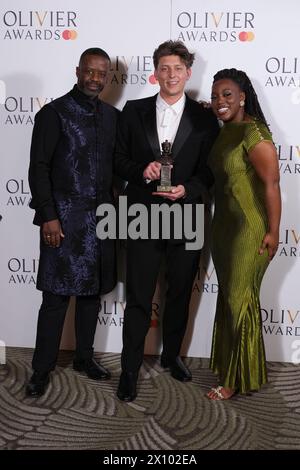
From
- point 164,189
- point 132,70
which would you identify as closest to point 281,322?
point 164,189

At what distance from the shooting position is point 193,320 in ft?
10.5

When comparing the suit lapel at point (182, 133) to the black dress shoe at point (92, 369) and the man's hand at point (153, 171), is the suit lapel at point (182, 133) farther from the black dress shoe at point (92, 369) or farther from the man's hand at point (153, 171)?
the black dress shoe at point (92, 369)

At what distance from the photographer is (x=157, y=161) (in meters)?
2.51

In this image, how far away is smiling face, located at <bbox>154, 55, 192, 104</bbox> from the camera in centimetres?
251

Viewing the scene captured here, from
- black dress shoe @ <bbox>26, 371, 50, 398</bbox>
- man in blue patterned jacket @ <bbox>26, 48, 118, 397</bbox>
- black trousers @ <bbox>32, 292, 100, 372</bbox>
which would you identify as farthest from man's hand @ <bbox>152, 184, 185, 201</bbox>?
black dress shoe @ <bbox>26, 371, 50, 398</bbox>

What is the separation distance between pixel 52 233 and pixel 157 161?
0.61 meters

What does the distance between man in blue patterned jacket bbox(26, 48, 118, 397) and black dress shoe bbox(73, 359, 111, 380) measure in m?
0.23

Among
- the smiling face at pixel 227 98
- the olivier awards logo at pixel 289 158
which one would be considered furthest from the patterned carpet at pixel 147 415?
the smiling face at pixel 227 98

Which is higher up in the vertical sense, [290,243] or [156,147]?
[156,147]

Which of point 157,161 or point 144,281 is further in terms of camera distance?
point 144,281

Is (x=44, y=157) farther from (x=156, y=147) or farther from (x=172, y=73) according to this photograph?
(x=172, y=73)

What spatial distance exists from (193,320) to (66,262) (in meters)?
0.92

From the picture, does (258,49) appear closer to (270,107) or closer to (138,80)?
(270,107)
